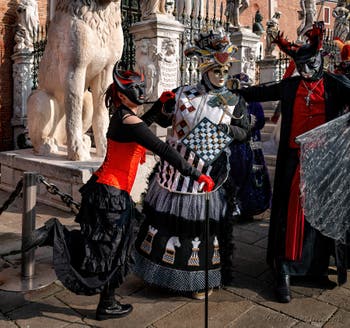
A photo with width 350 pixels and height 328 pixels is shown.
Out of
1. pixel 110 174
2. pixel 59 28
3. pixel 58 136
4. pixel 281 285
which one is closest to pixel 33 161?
pixel 58 136

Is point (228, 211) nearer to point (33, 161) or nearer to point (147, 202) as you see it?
point (147, 202)

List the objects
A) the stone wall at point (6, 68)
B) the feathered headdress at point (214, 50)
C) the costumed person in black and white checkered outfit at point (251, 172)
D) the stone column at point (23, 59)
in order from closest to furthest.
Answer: the feathered headdress at point (214, 50) → the costumed person in black and white checkered outfit at point (251, 172) → the stone column at point (23, 59) → the stone wall at point (6, 68)

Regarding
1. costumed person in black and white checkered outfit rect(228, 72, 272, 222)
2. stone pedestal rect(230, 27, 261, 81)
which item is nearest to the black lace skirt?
costumed person in black and white checkered outfit rect(228, 72, 272, 222)

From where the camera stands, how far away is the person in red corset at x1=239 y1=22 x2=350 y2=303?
10.3ft

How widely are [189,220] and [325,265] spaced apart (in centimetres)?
127

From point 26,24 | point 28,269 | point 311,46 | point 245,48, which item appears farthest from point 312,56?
point 26,24

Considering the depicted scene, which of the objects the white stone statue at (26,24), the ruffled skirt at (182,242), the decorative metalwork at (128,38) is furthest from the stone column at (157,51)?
the white stone statue at (26,24)

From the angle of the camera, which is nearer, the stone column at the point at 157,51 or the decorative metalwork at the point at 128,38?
the stone column at the point at 157,51

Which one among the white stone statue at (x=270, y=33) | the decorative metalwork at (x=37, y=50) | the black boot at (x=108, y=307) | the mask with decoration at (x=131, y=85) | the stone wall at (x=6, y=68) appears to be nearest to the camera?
the mask with decoration at (x=131, y=85)

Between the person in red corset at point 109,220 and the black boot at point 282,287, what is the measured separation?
1149 mm

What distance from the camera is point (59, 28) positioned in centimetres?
508

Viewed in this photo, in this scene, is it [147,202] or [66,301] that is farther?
[147,202]

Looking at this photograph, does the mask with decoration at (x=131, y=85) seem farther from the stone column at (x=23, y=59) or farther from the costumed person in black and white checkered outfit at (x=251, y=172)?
the stone column at (x=23, y=59)

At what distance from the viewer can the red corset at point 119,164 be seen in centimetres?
261
